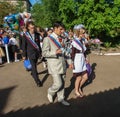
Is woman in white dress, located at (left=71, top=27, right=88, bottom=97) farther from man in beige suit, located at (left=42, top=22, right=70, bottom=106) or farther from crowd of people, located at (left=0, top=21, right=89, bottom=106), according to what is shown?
man in beige suit, located at (left=42, top=22, right=70, bottom=106)

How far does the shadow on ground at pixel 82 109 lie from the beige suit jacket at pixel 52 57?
839 millimetres

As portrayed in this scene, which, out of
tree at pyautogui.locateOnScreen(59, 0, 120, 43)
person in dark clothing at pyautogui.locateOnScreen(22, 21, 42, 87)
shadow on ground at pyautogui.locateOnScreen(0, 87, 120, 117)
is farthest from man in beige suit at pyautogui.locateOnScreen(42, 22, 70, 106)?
tree at pyautogui.locateOnScreen(59, 0, 120, 43)

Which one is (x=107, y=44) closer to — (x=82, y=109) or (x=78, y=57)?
(x=78, y=57)

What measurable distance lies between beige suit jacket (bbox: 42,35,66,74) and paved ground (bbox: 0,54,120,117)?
86 cm

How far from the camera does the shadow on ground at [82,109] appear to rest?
6.68 meters

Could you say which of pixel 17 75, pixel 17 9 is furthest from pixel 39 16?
pixel 17 75

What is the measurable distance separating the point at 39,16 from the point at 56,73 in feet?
105

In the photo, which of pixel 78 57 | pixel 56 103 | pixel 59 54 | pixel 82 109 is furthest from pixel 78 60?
pixel 82 109

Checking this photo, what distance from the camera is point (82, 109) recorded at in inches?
275

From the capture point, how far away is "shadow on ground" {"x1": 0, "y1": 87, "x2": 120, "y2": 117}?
6684 mm

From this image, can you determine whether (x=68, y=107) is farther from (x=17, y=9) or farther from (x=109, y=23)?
(x=17, y=9)

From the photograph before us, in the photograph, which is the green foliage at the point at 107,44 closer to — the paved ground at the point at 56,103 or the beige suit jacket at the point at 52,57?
the paved ground at the point at 56,103

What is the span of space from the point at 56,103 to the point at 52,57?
119cm

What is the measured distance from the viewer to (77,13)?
71.4 ft
